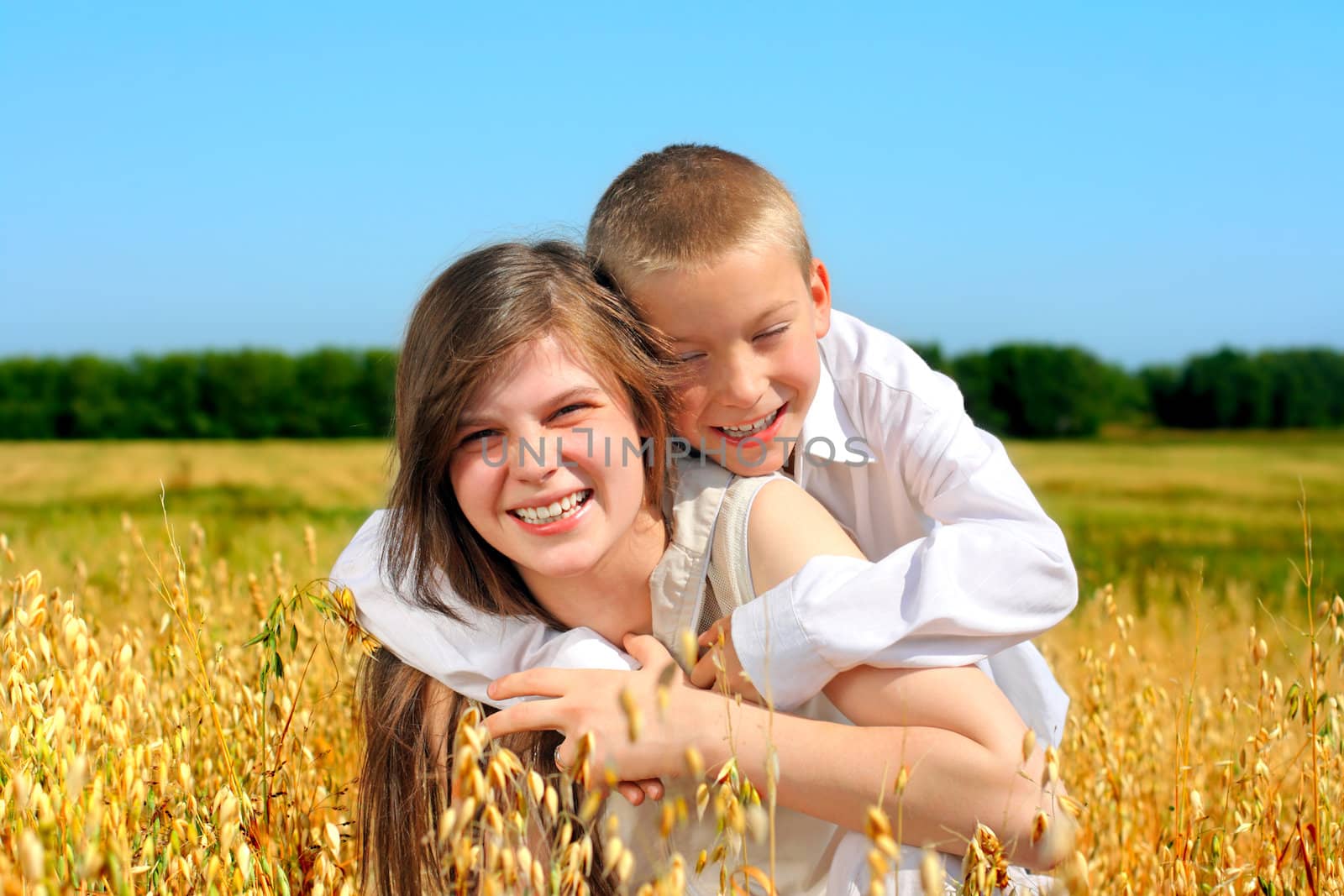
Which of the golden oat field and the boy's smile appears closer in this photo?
the golden oat field

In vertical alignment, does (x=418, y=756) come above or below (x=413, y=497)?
below

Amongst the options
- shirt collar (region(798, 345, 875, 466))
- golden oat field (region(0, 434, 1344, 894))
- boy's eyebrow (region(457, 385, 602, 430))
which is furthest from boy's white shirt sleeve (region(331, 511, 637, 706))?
shirt collar (region(798, 345, 875, 466))

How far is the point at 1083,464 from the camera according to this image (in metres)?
19.3

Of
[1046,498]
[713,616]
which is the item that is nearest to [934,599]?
[713,616]

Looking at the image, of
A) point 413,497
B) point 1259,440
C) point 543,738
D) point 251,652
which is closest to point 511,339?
point 413,497

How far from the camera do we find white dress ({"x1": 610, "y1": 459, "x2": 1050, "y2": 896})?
2.08 meters

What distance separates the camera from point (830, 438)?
2.35 meters

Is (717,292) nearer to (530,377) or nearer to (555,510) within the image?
(530,377)

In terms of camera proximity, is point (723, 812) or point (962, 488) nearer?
point (723, 812)

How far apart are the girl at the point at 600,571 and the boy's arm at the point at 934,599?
8 centimetres

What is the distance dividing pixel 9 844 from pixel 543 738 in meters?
0.94

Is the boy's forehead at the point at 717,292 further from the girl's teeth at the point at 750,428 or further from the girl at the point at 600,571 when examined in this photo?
the girl's teeth at the point at 750,428

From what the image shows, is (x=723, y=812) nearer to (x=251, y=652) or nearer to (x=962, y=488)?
(x=962, y=488)

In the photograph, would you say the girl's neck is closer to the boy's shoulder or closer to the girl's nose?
the girl's nose
